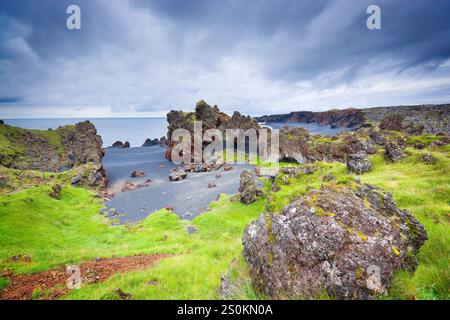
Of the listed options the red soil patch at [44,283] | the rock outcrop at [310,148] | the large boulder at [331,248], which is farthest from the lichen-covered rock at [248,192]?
the rock outcrop at [310,148]

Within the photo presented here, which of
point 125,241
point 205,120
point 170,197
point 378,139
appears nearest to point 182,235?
point 125,241

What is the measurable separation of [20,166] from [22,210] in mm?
125647

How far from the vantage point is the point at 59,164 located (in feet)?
510

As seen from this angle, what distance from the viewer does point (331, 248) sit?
686 cm

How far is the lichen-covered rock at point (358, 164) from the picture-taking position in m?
33.0

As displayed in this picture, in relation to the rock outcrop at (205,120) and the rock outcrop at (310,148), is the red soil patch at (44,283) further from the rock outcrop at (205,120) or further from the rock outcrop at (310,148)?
the rock outcrop at (205,120)

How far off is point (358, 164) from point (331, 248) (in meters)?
32.2

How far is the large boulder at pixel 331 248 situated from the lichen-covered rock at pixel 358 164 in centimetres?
2694

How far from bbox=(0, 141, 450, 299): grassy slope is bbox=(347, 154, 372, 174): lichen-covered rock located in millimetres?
1205

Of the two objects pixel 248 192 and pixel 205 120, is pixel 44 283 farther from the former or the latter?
pixel 205 120

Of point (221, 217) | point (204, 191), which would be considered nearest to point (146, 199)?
point (204, 191)

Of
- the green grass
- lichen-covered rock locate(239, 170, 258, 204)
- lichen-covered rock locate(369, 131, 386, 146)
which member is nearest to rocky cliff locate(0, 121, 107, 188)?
the green grass
